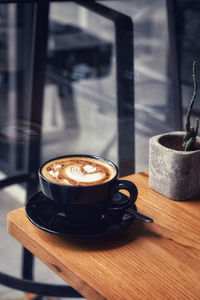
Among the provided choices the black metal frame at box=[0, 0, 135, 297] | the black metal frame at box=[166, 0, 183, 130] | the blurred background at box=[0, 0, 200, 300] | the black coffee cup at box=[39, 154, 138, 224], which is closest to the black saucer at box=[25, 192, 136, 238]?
the black coffee cup at box=[39, 154, 138, 224]

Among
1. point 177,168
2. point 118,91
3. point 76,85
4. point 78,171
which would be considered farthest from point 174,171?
point 76,85

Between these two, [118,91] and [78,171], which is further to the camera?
[118,91]

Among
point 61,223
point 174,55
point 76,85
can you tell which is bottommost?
point 76,85

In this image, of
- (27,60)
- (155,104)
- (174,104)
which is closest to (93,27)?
(27,60)

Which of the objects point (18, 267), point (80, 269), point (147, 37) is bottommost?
point (18, 267)

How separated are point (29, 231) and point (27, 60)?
173 centimetres

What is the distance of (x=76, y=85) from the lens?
2967mm

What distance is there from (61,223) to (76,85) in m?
2.44

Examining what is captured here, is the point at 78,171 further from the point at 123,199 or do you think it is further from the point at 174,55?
the point at 174,55

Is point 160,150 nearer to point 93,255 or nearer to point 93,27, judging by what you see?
point 93,255

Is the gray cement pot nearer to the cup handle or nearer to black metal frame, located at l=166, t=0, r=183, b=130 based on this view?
the cup handle

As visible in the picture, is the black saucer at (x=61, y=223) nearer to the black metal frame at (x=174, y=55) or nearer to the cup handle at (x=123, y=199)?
the cup handle at (x=123, y=199)

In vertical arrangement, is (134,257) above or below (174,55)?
below

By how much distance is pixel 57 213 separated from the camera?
0.60 metres
